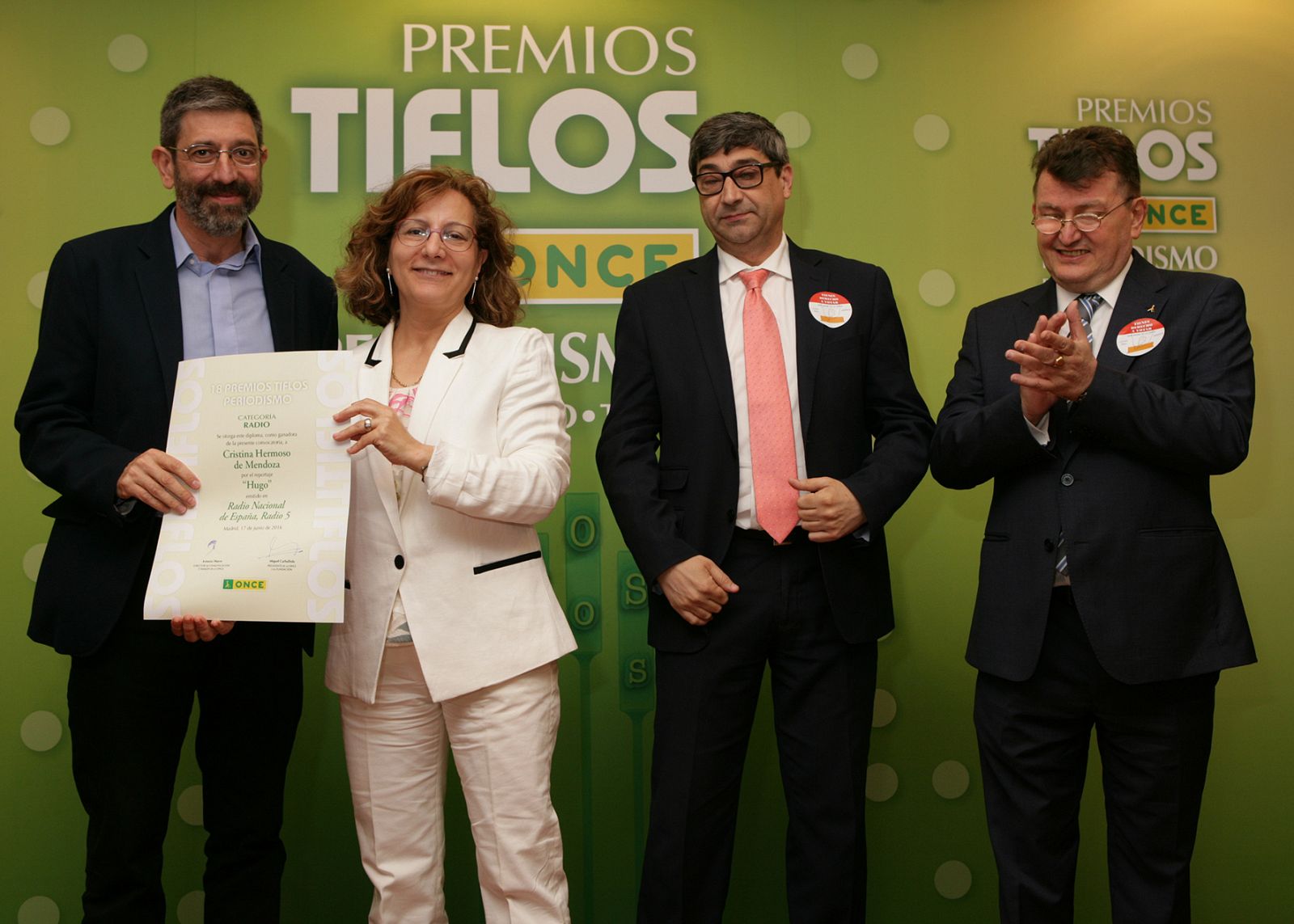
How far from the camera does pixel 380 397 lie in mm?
2203

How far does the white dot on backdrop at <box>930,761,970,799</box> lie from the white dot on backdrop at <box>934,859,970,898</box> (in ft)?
0.66

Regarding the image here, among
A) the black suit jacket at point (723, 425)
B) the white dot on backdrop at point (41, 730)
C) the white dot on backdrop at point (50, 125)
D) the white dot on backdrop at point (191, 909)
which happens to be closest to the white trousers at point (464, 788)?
the black suit jacket at point (723, 425)

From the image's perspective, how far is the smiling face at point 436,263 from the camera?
225 cm

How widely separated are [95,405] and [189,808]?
4.49ft

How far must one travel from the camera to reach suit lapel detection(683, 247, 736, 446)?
93.5 inches

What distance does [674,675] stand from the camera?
2.37 meters

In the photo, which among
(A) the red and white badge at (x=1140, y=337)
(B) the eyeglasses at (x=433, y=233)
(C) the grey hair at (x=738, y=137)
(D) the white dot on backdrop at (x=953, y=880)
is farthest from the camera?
(D) the white dot on backdrop at (x=953, y=880)

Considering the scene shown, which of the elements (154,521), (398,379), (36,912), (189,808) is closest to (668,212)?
(398,379)

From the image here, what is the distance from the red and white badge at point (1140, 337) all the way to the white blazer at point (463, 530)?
46.6 inches

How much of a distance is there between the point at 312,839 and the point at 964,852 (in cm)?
194

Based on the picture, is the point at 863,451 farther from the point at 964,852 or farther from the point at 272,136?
the point at 272,136

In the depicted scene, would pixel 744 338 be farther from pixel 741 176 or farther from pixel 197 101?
pixel 197 101

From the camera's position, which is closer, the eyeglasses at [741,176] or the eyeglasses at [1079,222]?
the eyeglasses at [1079,222]

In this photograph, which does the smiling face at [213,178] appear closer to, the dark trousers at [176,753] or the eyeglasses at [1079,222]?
the dark trousers at [176,753]
